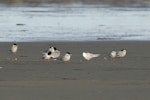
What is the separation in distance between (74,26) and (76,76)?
13.4 metres

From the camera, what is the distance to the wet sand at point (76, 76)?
12070 mm

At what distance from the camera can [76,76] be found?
572 inches

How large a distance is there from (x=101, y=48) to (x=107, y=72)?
18.2 ft

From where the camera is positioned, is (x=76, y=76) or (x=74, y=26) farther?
(x=74, y=26)

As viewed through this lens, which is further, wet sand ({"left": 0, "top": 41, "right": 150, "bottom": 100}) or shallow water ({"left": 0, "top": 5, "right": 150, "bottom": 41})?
shallow water ({"left": 0, "top": 5, "right": 150, "bottom": 41})

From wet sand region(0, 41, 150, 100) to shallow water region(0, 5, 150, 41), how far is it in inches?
140

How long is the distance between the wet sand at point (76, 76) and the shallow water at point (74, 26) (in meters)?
3.56

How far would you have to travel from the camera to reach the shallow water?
24333 mm

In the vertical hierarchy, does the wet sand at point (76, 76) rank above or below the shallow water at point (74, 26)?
below

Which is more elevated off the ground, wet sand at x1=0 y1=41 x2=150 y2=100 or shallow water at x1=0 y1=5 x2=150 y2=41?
shallow water at x1=0 y1=5 x2=150 y2=41

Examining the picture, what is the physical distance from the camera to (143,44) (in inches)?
851

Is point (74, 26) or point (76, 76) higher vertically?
point (74, 26)

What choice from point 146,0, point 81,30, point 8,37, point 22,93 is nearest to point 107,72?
point 22,93

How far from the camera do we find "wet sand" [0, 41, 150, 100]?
12.1 meters
